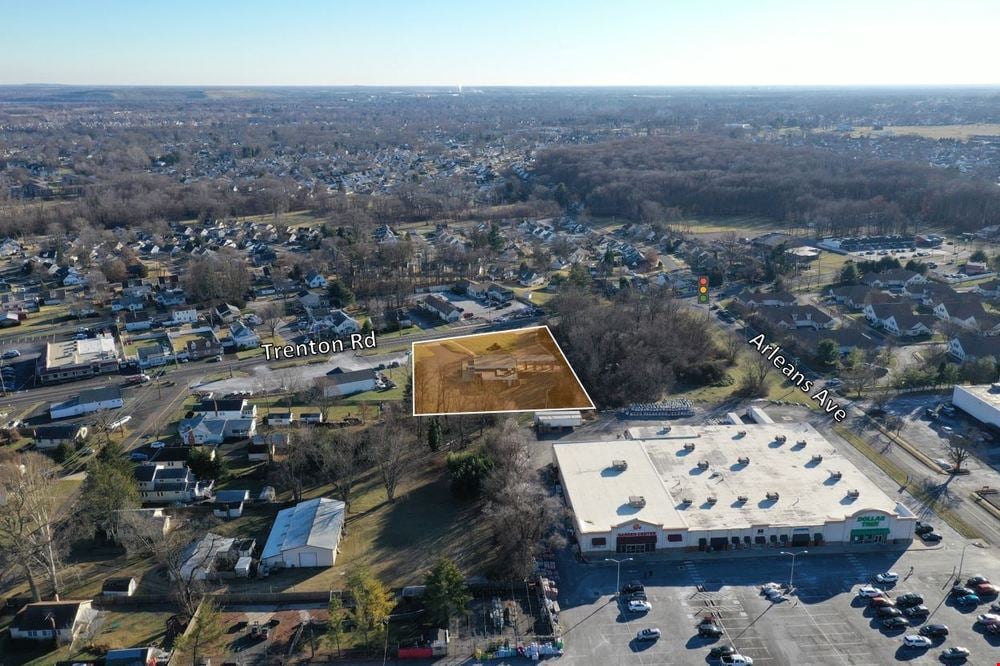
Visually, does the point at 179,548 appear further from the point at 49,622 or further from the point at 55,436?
the point at 55,436

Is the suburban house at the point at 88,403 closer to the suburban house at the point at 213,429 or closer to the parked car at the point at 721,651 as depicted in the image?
the suburban house at the point at 213,429

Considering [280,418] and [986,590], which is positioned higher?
[986,590]

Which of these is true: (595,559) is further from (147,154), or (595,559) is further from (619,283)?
(147,154)

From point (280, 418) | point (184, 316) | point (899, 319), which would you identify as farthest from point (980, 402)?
point (184, 316)

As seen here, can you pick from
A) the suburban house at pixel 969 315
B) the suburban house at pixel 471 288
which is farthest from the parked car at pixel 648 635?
the suburban house at pixel 471 288

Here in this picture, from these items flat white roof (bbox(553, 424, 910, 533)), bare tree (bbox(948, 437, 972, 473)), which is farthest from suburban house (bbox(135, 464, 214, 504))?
bare tree (bbox(948, 437, 972, 473))

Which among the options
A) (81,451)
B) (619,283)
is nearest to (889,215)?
(619,283)
